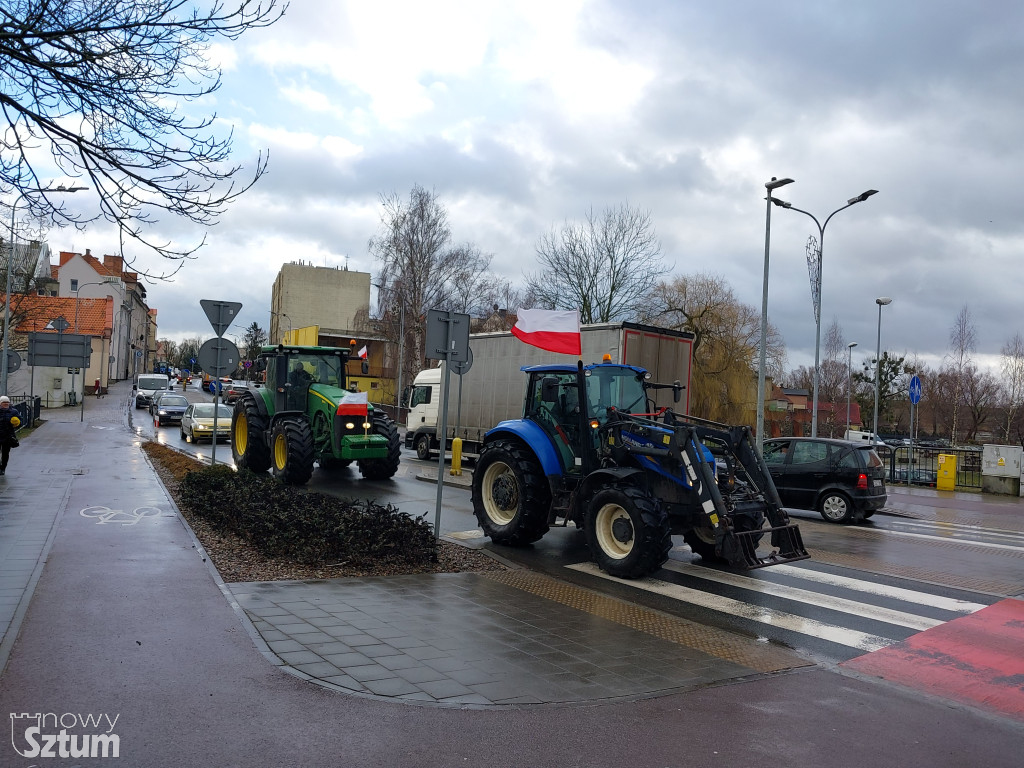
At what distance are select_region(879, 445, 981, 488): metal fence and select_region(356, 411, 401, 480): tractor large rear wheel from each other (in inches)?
670

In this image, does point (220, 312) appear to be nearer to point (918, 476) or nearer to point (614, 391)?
point (614, 391)

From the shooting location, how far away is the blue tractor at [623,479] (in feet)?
28.2

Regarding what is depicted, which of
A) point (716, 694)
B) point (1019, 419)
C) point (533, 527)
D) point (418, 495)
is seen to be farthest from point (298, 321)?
point (716, 694)

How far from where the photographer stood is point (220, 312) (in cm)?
1455

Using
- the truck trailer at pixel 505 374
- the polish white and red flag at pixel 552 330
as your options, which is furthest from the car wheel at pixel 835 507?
the polish white and red flag at pixel 552 330

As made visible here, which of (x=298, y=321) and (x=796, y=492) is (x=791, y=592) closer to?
(x=796, y=492)

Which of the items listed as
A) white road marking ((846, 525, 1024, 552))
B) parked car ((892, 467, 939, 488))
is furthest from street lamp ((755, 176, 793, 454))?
parked car ((892, 467, 939, 488))

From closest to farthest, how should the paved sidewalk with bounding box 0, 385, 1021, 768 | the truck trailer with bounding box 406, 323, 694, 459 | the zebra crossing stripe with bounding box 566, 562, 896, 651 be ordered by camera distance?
1. the paved sidewalk with bounding box 0, 385, 1021, 768
2. the zebra crossing stripe with bounding box 566, 562, 896, 651
3. the truck trailer with bounding box 406, 323, 694, 459

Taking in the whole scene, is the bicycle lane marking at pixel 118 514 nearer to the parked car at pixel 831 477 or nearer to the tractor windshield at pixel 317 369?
the tractor windshield at pixel 317 369

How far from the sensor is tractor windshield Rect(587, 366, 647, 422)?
10.1 meters

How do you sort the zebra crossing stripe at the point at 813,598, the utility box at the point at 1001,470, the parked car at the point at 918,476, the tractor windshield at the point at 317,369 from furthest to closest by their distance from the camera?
the parked car at the point at 918,476 < the utility box at the point at 1001,470 < the tractor windshield at the point at 317,369 < the zebra crossing stripe at the point at 813,598

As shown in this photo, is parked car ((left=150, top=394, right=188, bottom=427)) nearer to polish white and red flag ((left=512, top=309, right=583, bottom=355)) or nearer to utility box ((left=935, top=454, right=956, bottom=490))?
polish white and red flag ((left=512, top=309, right=583, bottom=355))

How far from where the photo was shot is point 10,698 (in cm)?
457

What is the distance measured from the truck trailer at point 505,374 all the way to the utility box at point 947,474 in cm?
1070
